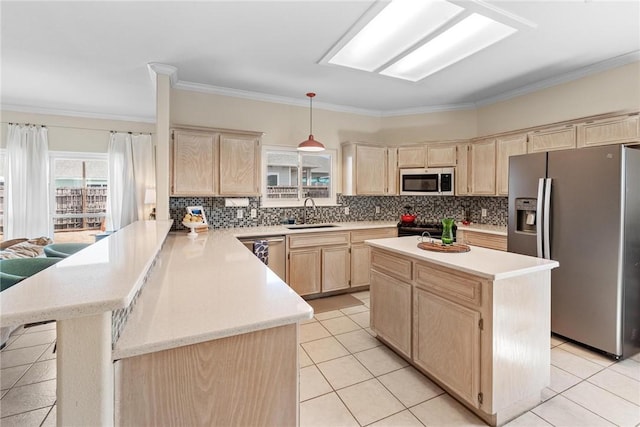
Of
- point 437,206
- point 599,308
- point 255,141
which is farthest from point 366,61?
point 599,308

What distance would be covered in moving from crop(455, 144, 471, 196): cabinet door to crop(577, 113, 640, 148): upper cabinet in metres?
1.24

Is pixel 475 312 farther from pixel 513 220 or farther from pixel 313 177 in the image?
pixel 313 177

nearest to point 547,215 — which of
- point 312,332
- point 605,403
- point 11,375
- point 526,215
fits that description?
point 526,215

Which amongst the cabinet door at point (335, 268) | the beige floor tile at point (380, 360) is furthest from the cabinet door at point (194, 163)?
the beige floor tile at point (380, 360)

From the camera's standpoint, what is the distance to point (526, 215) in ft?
9.61

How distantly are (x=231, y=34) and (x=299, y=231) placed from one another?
212 cm

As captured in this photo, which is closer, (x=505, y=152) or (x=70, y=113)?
(x=505, y=152)

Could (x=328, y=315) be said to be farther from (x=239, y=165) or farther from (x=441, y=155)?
(x=441, y=155)

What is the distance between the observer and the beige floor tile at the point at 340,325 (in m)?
2.96

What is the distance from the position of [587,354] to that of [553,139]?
2095 mm

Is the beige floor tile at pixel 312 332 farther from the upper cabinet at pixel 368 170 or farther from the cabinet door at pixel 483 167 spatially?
the cabinet door at pixel 483 167

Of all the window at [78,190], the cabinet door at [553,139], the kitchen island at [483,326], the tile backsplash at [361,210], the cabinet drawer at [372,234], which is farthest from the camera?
the window at [78,190]

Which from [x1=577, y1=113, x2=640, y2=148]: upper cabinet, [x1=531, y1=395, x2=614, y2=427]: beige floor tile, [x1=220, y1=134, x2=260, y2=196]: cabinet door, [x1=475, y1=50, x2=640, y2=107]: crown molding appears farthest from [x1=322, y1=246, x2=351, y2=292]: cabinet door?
[x1=475, y1=50, x2=640, y2=107]: crown molding

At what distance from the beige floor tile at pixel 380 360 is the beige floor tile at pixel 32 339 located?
2843mm
